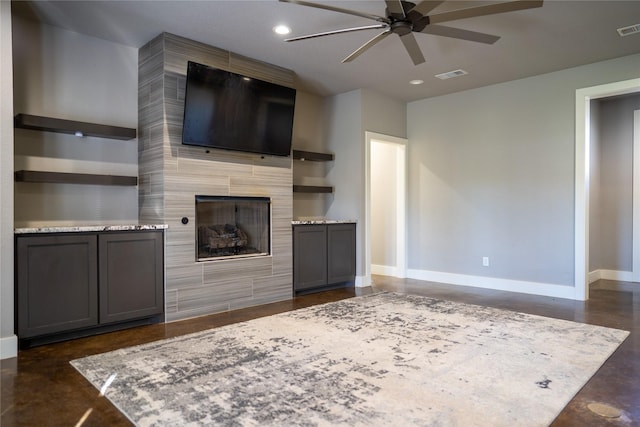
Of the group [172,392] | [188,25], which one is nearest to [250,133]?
[188,25]

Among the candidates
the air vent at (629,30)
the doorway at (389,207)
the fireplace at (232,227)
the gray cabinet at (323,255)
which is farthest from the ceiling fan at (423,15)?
the doorway at (389,207)

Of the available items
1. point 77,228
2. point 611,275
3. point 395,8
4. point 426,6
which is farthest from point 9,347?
Result: point 611,275

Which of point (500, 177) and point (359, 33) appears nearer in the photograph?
point (359, 33)

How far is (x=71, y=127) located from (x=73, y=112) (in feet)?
1.13

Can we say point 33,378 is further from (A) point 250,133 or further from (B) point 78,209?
(A) point 250,133

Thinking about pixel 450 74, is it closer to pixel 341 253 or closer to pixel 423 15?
pixel 423 15

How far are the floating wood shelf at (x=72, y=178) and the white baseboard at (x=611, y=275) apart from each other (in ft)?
20.7

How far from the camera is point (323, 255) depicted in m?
5.25

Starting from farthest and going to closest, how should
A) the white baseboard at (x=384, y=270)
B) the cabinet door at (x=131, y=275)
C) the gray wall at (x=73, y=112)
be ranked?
the white baseboard at (x=384, y=270), the gray wall at (x=73, y=112), the cabinet door at (x=131, y=275)

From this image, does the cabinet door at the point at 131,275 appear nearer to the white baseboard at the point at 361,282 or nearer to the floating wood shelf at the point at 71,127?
the floating wood shelf at the point at 71,127

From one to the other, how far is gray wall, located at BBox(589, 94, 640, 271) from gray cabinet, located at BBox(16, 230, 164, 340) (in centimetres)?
597

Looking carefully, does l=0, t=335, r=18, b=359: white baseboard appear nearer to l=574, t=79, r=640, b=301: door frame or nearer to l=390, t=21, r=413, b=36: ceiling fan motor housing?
l=390, t=21, r=413, b=36: ceiling fan motor housing

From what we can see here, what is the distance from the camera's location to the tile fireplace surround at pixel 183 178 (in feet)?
12.6

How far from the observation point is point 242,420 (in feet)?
6.34
